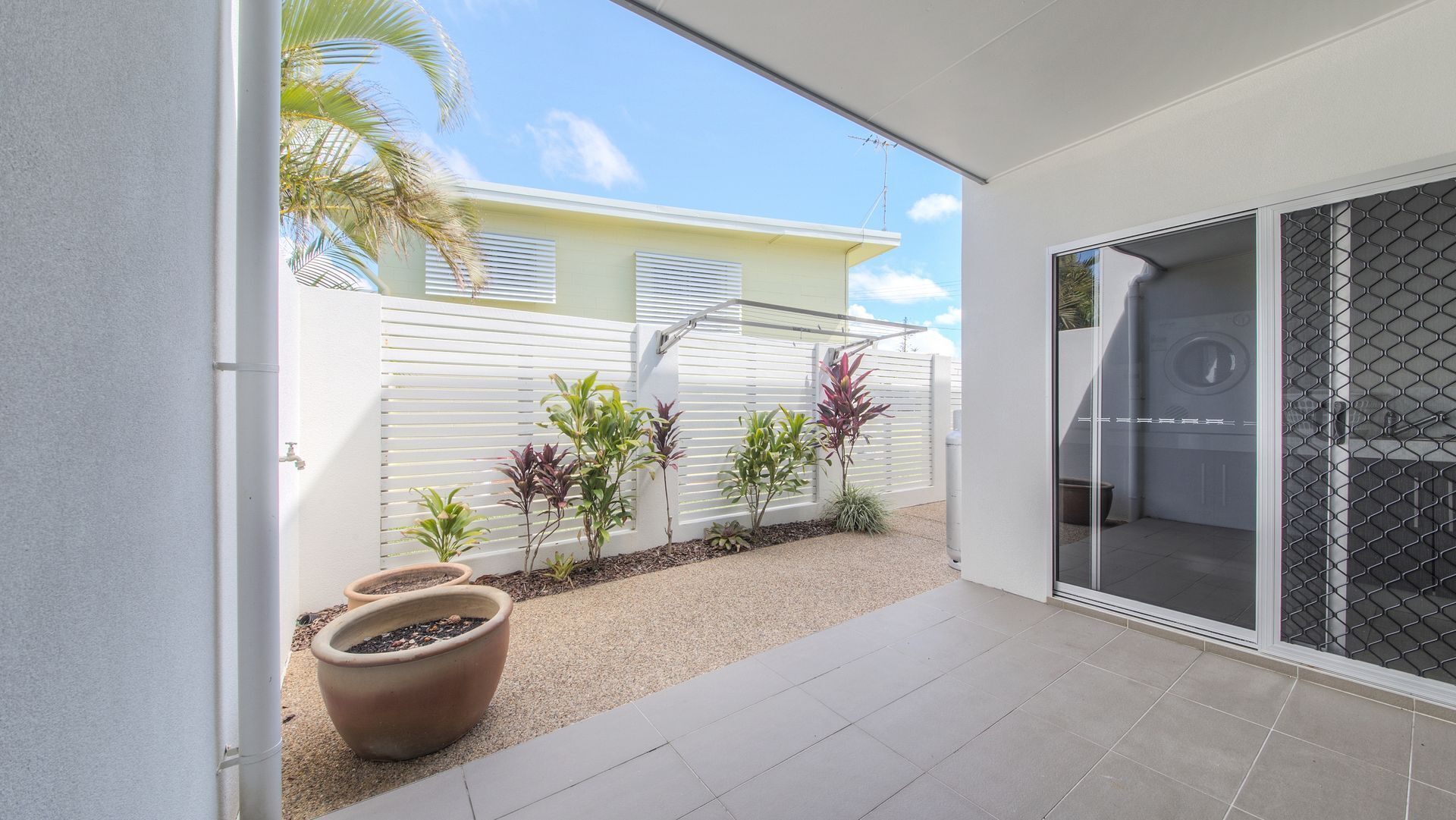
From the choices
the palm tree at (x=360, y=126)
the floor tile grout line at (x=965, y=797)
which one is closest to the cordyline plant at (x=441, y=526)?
the palm tree at (x=360, y=126)

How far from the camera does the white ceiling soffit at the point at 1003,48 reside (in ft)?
6.48

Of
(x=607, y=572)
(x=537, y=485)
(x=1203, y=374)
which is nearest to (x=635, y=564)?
(x=607, y=572)

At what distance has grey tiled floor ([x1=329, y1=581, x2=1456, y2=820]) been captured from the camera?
1.67 meters

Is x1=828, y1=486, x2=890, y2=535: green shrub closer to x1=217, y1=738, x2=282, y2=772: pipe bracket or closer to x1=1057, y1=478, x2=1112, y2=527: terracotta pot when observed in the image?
x1=1057, y1=478, x2=1112, y2=527: terracotta pot

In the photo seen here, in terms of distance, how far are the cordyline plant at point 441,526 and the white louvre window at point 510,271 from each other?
351cm

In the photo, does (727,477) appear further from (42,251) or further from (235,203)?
(42,251)

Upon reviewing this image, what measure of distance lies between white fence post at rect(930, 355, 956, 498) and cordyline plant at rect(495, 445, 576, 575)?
202 inches

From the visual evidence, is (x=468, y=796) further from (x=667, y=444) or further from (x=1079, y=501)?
(x=1079, y=501)

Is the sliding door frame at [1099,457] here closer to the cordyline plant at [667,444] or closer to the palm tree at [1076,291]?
Result: the palm tree at [1076,291]

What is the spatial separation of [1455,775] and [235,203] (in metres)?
4.57

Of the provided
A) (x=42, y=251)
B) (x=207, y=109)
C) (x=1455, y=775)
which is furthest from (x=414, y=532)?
(x=1455, y=775)

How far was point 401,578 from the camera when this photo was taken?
2984mm

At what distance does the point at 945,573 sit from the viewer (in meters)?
4.03

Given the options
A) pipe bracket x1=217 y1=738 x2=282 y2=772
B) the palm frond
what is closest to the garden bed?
pipe bracket x1=217 y1=738 x2=282 y2=772
